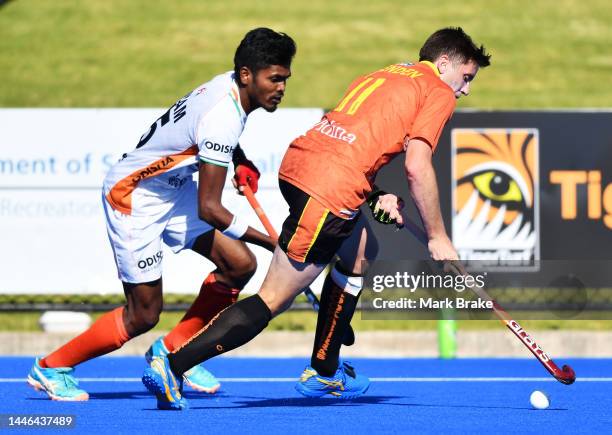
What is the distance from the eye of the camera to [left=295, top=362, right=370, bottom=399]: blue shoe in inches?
278

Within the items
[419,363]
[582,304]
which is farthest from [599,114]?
[419,363]

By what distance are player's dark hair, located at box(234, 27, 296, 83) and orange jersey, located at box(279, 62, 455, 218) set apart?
380 millimetres

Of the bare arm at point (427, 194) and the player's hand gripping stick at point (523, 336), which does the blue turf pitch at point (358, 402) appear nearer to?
the player's hand gripping stick at point (523, 336)

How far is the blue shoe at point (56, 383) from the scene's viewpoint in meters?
7.26

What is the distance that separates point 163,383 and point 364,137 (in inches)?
58.5

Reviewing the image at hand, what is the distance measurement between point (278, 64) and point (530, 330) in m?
5.22

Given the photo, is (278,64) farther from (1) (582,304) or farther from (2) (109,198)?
(1) (582,304)

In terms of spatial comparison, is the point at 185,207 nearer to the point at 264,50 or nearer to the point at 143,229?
the point at 143,229

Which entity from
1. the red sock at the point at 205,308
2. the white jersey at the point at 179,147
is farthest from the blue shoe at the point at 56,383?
the white jersey at the point at 179,147

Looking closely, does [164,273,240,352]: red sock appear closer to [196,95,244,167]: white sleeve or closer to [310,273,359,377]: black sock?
[310,273,359,377]: black sock

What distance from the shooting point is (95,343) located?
7.27 meters

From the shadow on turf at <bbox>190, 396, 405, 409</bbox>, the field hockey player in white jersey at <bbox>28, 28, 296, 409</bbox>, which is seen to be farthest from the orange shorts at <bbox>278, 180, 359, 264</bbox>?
the shadow on turf at <bbox>190, 396, 405, 409</bbox>

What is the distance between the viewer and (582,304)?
10.8 meters

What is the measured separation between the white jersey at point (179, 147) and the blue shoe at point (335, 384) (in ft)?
3.82
